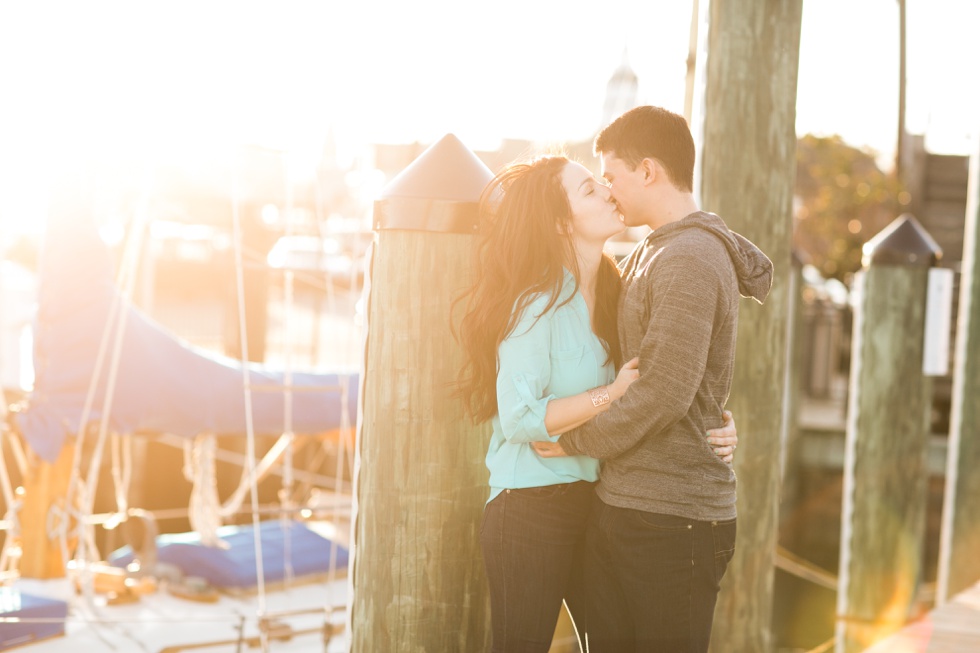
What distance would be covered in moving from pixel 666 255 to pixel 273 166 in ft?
33.1

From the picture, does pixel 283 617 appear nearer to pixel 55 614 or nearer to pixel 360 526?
pixel 55 614

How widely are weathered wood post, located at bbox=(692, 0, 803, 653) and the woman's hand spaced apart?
4.79ft

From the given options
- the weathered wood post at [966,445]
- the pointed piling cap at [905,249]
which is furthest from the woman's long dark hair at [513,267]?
the weathered wood post at [966,445]

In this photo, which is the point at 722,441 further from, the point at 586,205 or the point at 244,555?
the point at 244,555

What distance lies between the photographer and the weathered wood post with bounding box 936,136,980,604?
21.3 ft

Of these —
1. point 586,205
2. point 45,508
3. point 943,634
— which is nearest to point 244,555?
point 45,508

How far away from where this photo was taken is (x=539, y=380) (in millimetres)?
2338

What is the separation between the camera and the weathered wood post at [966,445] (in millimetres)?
6484

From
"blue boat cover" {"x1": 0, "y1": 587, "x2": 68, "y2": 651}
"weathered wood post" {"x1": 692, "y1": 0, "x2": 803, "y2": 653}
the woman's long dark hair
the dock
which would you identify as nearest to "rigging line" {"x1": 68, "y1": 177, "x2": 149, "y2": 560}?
"blue boat cover" {"x1": 0, "y1": 587, "x2": 68, "y2": 651}

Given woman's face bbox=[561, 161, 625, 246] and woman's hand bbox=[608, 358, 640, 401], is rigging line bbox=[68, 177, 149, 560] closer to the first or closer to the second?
→ woman's face bbox=[561, 161, 625, 246]

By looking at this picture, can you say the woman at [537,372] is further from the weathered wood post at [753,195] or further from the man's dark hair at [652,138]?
the weathered wood post at [753,195]

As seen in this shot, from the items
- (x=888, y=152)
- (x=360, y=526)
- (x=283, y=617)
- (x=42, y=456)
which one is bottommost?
(x=283, y=617)

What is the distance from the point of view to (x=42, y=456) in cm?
559

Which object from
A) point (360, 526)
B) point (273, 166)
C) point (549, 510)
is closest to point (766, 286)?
point (549, 510)
